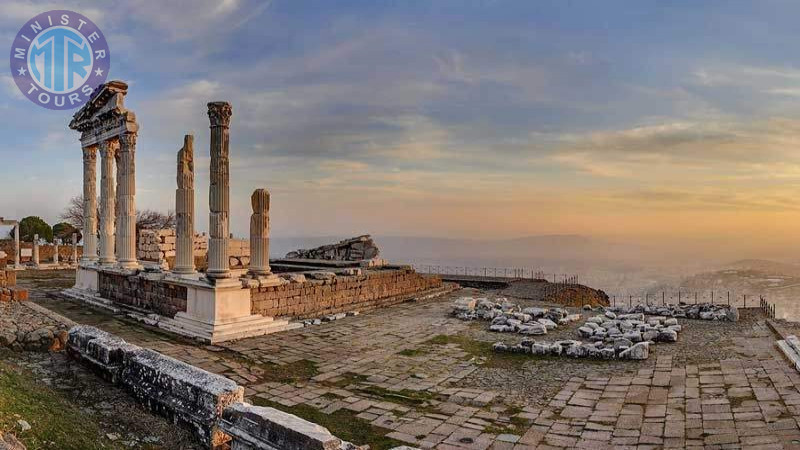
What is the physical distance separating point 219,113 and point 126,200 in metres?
6.09

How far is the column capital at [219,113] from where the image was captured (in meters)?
12.6

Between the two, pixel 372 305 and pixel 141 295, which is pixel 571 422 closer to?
pixel 372 305

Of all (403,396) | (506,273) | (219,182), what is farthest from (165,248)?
(403,396)

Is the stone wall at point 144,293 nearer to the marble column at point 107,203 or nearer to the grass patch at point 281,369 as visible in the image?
the marble column at point 107,203

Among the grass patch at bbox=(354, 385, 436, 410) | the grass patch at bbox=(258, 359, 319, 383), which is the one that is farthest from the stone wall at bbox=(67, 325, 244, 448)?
the grass patch at bbox=(354, 385, 436, 410)

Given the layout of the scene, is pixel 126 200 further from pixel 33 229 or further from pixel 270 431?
pixel 33 229

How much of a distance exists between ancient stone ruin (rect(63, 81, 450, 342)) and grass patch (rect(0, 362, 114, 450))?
19.0 feet

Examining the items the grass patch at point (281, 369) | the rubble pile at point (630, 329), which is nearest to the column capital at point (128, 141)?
the grass patch at point (281, 369)

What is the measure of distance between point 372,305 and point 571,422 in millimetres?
10357

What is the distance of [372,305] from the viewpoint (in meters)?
16.8

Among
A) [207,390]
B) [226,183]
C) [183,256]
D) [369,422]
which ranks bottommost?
[369,422]

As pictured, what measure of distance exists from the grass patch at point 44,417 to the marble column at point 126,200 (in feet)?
37.6

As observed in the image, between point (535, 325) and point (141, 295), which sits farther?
point (141, 295)

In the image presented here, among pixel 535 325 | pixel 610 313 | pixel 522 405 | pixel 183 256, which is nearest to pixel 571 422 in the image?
pixel 522 405
